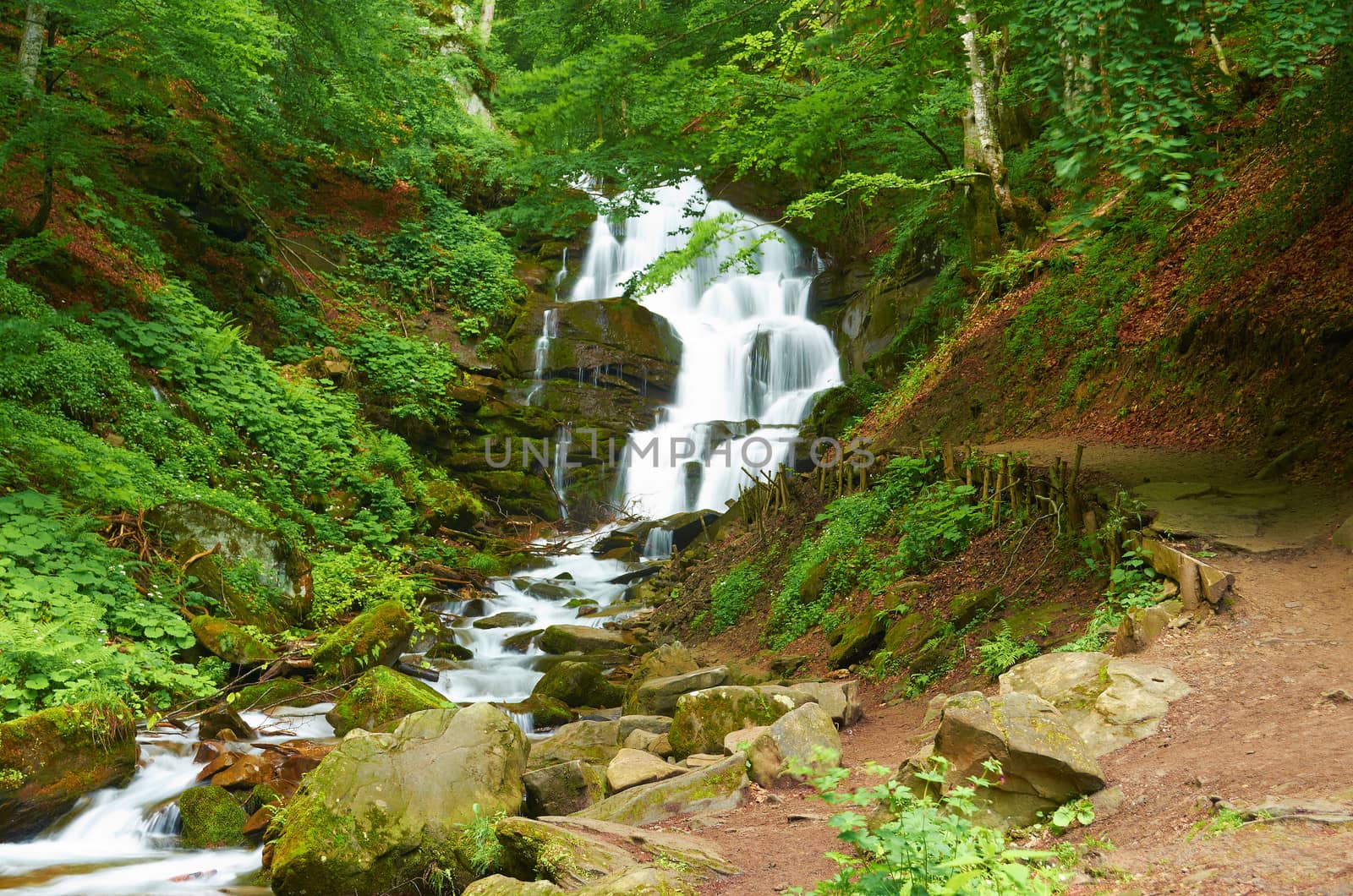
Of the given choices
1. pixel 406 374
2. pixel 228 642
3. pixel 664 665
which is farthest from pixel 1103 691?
pixel 406 374

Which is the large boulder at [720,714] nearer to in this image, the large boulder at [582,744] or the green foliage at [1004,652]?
the large boulder at [582,744]

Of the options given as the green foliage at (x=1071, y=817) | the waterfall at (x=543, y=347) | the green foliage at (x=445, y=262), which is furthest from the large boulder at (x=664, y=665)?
the green foliage at (x=445, y=262)

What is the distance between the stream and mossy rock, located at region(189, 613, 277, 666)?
0.75m

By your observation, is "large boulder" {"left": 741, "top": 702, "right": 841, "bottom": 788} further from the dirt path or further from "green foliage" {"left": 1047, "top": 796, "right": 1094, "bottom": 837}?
"green foliage" {"left": 1047, "top": 796, "right": 1094, "bottom": 837}

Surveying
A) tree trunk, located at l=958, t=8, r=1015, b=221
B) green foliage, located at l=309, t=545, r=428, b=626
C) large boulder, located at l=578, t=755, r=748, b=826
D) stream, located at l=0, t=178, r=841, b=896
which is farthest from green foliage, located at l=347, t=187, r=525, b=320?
large boulder, located at l=578, t=755, r=748, b=826

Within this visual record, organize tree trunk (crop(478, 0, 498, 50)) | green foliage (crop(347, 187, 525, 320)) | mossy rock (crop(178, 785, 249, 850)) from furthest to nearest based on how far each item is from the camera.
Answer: tree trunk (crop(478, 0, 498, 50)) < green foliage (crop(347, 187, 525, 320)) < mossy rock (crop(178, 785, 249, 850))

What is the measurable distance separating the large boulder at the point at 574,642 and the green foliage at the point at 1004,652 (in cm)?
630

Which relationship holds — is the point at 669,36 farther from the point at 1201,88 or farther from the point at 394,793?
the point at 394,793

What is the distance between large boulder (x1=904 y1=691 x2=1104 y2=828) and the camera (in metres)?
3.60

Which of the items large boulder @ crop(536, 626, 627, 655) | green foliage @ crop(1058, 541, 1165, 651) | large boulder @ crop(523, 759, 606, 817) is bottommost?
large boulder @ crop(536, 626, 627, 655)

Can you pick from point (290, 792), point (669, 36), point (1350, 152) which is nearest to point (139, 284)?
point (669, 36)

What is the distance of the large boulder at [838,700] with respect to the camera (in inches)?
260

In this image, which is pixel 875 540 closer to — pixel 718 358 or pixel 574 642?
pixel 574 642

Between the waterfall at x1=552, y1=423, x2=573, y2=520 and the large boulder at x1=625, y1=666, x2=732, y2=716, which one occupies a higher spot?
the waterfall at x1=552, y1=423, x2=573, y2=520
